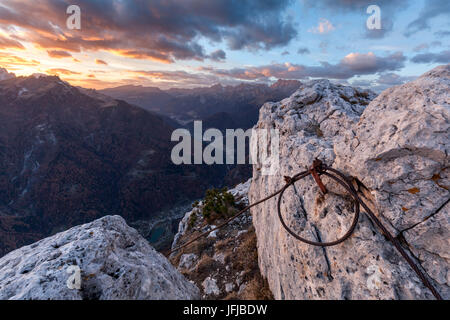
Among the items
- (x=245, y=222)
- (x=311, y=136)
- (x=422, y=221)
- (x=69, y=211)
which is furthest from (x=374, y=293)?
(x=69, y=211)

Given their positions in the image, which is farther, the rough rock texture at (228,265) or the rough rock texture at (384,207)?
the rough rock texture at (228,265)

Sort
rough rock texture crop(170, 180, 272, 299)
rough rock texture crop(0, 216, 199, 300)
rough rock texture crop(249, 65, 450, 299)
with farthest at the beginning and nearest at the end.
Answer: rough rock texture crop(170, 180, 272, 299) < rough rock texture crop(249, 65, 450, 299) < rough rock texture crop(0, 216, 199, 300)

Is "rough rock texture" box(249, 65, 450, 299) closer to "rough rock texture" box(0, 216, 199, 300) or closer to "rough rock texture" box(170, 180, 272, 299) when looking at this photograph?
"rough rock texture" box(0, 216, 199, 300)

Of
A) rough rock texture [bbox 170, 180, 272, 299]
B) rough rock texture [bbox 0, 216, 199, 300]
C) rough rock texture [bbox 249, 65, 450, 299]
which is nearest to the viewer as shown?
rough rock texture [bbox 0, 216, 199, 300]

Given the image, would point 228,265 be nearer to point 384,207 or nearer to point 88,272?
point 88,272

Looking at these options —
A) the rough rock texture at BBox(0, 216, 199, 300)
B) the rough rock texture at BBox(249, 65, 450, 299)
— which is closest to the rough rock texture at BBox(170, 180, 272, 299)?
the rough rock texture at BBox(249, 65, 450, 299)

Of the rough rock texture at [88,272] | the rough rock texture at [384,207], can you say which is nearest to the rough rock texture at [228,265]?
the rough rock texture at [384,207]

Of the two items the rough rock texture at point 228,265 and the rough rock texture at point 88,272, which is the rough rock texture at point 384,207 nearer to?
the rough rock texture at point 88,272

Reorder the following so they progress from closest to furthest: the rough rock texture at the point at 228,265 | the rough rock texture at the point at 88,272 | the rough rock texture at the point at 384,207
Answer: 1. the rough rock texture at the point at 88,272
2. the rough rock texture at the point at 384,207
3. the rough rock texture at the point at 228,265
